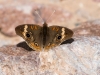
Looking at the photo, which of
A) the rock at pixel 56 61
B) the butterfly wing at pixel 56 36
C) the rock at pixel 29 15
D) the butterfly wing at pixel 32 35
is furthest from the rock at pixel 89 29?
the rock at pixel 29 15

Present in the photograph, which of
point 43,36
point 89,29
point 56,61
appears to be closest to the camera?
point 56,61

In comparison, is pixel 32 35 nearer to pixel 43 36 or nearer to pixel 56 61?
pixel 43 36

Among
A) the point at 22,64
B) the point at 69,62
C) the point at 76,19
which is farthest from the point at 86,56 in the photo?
the point at 76,19

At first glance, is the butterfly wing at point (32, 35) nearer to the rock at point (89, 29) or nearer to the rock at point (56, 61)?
the rock at point (56, 61)

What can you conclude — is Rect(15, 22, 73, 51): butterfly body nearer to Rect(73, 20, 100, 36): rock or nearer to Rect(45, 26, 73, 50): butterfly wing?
Rect(45, 26, 73, 50): butterfly wing

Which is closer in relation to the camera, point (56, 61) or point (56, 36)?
point (56, 61)

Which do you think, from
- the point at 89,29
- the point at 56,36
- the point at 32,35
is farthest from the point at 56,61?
the point at 89,29

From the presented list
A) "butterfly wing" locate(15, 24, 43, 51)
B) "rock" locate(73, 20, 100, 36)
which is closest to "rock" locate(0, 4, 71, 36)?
"rock" locate(73, 20, 100, 36)
